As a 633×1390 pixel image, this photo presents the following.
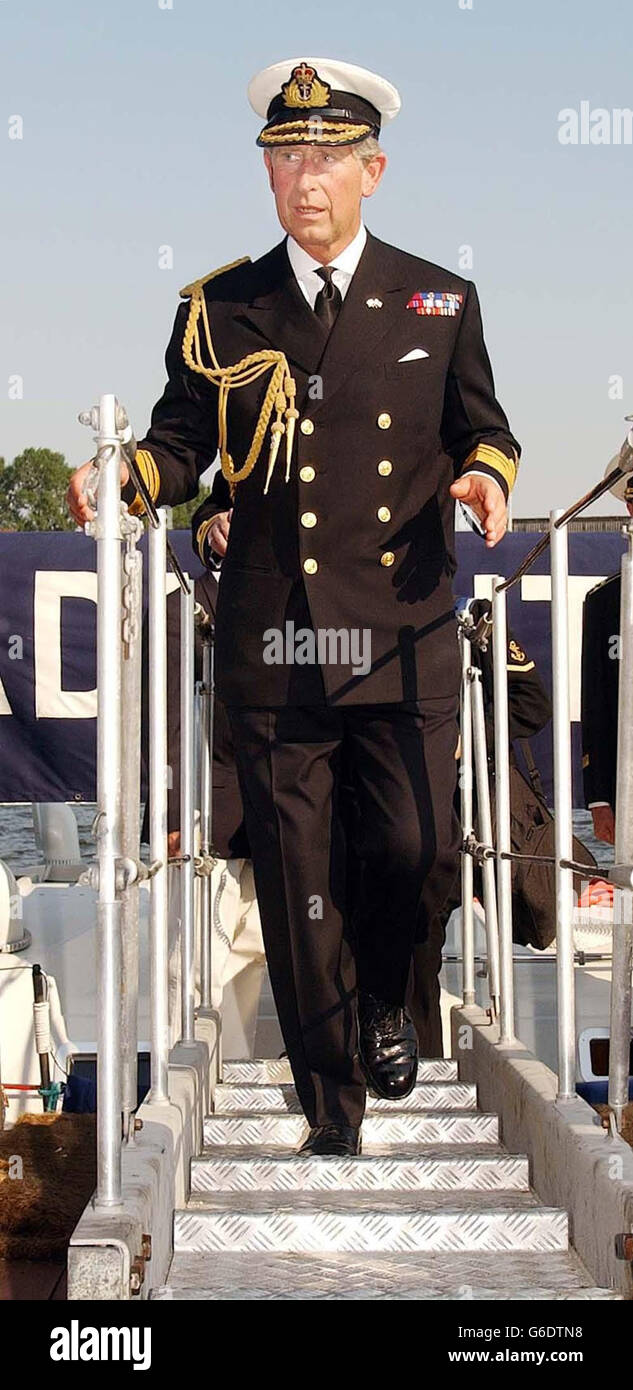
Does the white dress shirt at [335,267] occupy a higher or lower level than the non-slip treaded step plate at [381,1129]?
higher

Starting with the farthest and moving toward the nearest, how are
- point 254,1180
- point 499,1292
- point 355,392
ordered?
1. point 355,392
2. point 254,1180
3. point 499,1292

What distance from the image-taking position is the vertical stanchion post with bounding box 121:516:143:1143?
106 inches

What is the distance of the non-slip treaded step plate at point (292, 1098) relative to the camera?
4.16 m

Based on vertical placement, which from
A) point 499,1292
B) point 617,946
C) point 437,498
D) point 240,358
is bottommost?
point 499,1292

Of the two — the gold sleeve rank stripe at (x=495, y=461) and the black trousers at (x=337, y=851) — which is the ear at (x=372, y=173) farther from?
the black trousers at (x=337, y=851)

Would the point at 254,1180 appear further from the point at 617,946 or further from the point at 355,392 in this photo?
the point at 355,392

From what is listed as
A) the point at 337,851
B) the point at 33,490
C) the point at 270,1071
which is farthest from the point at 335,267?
the point at 33,490

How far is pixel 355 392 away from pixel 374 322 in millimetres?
157

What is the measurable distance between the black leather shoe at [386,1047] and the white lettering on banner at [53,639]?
12.3ft

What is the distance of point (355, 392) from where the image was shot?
353 cm

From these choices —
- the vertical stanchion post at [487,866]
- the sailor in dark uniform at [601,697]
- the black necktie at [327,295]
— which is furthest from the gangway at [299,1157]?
the sailor in dark uniform at [601,697]

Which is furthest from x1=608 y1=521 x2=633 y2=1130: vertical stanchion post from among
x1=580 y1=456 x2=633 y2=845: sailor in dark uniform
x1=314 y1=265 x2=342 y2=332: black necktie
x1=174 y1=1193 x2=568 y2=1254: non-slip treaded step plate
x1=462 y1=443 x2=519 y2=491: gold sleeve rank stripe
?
x1=580 y1=456 x2=633 y2=845: sailor in dark uniform

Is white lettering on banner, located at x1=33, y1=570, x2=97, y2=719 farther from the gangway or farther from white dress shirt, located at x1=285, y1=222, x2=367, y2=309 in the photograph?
white dress shirt, located at x1=285, y1=222, x2=367, y2=309
